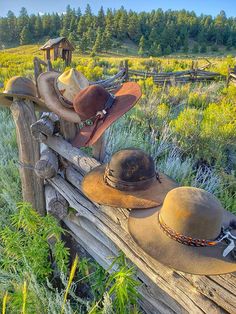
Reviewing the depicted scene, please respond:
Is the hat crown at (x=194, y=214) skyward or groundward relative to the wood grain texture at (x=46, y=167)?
skyward

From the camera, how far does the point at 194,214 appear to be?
4.66 ft

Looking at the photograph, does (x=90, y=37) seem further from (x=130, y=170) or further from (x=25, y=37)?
(x=130, y=170)

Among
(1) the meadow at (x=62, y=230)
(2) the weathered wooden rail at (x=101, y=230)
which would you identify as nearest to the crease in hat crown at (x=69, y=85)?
(2) the weathered wooden rail at (x=101, y=230)

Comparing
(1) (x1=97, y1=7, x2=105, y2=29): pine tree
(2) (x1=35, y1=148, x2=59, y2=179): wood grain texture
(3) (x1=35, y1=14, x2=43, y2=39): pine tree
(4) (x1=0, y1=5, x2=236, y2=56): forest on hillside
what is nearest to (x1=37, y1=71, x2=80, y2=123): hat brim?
(2) (x1=35, y1=148, x2=59, y2=179): wood grain texture

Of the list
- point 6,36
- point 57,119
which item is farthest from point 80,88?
point 6,36

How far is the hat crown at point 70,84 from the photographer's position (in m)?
2.46

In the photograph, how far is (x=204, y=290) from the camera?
146cm

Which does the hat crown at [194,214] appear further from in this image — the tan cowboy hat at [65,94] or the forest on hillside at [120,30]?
the forest on hillside at [120,30]

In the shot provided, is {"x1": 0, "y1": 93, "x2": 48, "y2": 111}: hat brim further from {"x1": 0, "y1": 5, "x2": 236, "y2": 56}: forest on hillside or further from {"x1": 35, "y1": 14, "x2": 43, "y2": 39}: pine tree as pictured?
{"x1": 35, "y1": 14, "x2": 43, "y2": 39}: pine tree

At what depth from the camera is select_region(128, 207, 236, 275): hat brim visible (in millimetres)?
1411

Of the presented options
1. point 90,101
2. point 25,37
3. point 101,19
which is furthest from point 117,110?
point 101,19

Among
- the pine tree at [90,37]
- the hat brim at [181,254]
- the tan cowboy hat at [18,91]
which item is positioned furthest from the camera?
the pine tree at [90,37]

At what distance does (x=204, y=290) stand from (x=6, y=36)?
3092 inches

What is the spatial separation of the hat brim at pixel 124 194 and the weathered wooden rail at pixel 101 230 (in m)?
0.17
